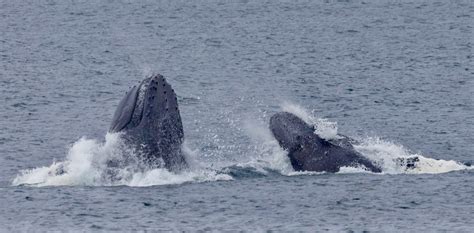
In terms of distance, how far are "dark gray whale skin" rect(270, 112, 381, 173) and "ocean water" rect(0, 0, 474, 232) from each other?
39cm

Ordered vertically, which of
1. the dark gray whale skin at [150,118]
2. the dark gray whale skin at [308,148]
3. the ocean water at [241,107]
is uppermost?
the dark gray whale skin at [150,118]

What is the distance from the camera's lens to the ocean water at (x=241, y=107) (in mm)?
42750

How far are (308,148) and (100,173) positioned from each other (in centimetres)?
659

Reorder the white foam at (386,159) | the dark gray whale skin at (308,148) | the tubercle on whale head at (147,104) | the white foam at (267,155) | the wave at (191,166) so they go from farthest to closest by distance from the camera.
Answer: the white foam at (267,155) < the white foam at (386,159) < the dark gray whale skin at (308,148) < the wave at (191,166) < the tubercle on whale head at (147,104)

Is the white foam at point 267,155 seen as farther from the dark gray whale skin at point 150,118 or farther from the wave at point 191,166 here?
the dark gray whale skin at point 150,118

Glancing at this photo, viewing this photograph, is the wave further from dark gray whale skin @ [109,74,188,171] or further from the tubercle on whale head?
the tubercle on whale head

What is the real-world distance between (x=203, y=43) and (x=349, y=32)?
498 inches

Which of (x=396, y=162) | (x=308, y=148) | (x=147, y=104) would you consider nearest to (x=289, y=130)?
(x=308, y=148)

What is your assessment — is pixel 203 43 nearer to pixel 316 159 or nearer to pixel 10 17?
pixel 10 17

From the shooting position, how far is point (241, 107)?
7000cm

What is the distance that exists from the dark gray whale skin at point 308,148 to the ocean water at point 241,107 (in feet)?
1.29

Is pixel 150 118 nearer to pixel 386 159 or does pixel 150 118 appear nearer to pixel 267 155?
pixel 267 155

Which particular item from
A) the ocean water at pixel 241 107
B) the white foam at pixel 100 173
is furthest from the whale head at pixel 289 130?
the white foam at pixel 100 173

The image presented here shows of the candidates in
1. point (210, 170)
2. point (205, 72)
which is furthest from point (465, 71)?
point (210, 170)
